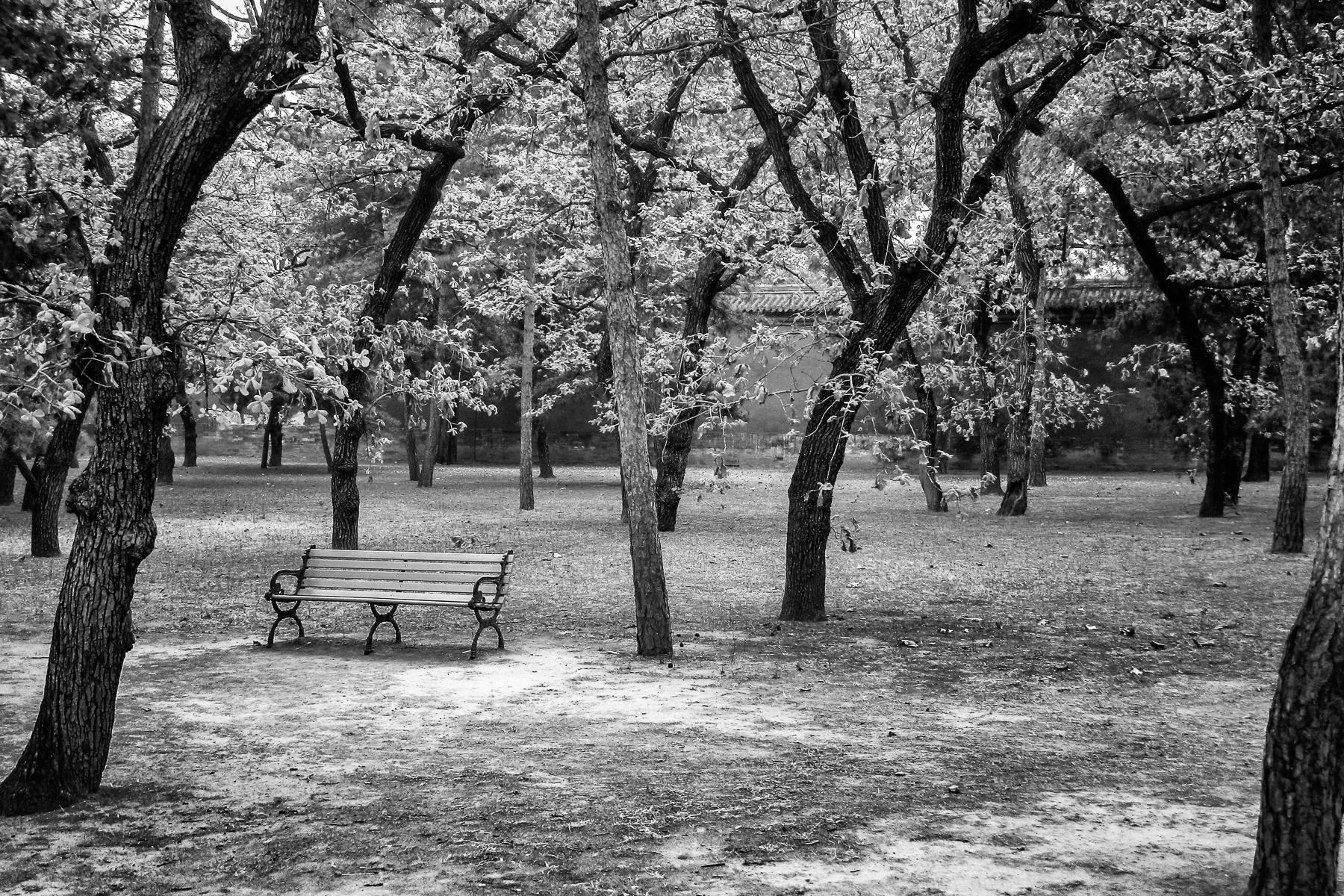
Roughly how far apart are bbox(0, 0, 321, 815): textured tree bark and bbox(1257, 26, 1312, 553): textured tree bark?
13.8 metres

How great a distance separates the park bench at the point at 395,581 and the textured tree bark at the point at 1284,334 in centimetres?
1117

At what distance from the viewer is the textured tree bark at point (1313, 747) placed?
4031 mm

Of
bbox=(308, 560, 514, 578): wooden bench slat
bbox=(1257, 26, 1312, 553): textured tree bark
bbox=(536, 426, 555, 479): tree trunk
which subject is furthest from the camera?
bbox=(536, 426, 555, 479): tree trunk

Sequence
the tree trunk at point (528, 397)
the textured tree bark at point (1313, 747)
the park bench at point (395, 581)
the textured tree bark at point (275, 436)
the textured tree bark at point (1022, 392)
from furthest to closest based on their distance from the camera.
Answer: the textured tree bark at point (275, 436)
the tree trunk at point (528, 397)
the textured tree bark at point (1022, 392)
the park bench at point (395, 581)
the textured tree bark at point (1313, 747)

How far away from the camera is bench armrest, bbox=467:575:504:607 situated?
9867 mm

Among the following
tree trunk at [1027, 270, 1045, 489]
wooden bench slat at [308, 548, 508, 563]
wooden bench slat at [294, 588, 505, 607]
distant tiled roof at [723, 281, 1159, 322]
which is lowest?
wooden bench slat at [294, 588, 505, 607]

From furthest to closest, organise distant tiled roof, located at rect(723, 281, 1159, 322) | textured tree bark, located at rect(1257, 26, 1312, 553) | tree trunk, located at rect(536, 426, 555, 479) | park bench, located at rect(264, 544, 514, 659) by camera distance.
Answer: tree trunk, located at rect(536, 426, 555, 479) < distant tiled roof, located at rect(723, 281, 1159, 322) < textured tree bark, located at rect(1257, 26, 1312, 553) < park bench, located at rect(264, 544, 514, 659)

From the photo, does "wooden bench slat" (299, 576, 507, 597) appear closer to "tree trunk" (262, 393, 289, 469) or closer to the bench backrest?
the bench backrest

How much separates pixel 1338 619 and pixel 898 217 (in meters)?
8.77

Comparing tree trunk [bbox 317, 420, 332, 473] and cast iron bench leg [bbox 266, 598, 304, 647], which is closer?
cast iron bench leg [bbox 266, 598, 304, 647]

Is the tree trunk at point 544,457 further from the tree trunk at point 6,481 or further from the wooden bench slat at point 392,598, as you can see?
the wooden bench slat at point 392,598

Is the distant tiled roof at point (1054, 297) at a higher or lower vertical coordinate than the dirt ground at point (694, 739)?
higher

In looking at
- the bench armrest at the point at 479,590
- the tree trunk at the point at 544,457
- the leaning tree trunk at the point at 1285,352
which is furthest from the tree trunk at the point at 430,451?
the bench armrest at the point at 479,590

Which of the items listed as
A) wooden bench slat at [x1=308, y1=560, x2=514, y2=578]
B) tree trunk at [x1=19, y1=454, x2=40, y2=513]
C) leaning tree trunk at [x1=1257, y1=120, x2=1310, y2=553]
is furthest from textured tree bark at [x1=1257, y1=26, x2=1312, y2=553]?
tree trunk at [x1=19, y1=454, x2=40, y2=513]
